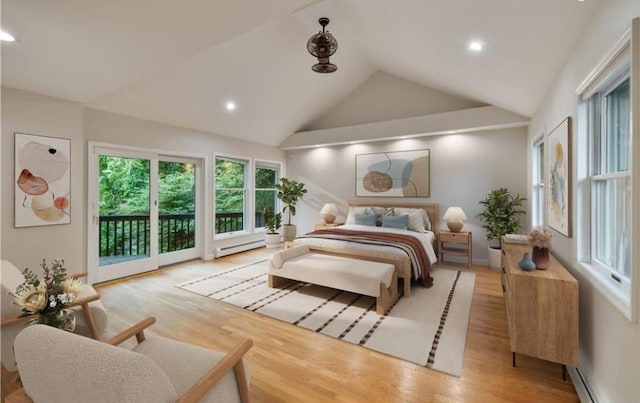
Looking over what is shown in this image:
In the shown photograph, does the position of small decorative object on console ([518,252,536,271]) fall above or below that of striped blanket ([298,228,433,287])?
above

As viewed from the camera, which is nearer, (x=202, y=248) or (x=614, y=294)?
(x=614, y=294)

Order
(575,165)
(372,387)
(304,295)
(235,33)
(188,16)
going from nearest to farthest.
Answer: (372,387) < (188,16) < (575,165) < (235,33) < (304,295)

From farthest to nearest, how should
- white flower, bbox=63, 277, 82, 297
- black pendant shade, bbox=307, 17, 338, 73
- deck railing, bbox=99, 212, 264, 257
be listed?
1. deck railing, bbox=99, 212, 264, 257
2. black pendant shade, bbox=307, 17, 338, 73
3. white flower, bbox=63, 277, 82, 297

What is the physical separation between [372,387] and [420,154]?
452 centimetres

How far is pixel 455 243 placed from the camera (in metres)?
5.13

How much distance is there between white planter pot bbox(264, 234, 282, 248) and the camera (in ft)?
21.1

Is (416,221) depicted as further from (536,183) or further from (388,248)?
(536,183)

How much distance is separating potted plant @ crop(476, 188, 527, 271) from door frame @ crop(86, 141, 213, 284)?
16.2 ft

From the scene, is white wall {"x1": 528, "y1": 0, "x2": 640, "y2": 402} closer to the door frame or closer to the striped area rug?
the striped area rug

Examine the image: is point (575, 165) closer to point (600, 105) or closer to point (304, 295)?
point (600, 105)

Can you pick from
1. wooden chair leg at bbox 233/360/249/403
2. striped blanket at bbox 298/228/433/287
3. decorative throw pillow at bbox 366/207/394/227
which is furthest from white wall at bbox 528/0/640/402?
decorative throw pillow at bbox 366/207/394/227

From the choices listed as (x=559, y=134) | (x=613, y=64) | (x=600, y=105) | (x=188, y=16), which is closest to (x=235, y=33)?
(x=188, y=16)

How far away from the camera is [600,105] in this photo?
192 centimetres

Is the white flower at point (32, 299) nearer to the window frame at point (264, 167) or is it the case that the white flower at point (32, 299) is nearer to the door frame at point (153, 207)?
the door frame at point (153, 207)
